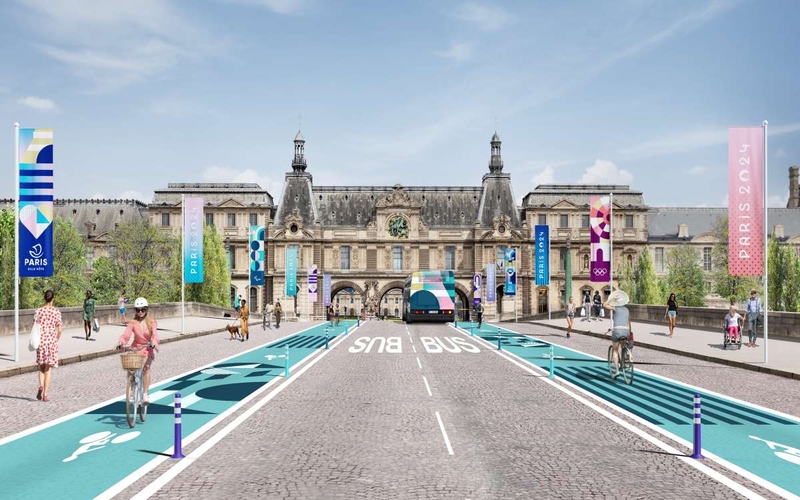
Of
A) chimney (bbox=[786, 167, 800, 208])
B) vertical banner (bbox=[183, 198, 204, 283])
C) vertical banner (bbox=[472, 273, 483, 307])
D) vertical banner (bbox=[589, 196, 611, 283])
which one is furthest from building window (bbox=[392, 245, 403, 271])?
chimney (bbox=[786, 167, 800, 208])

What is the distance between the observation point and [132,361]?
10938 mm

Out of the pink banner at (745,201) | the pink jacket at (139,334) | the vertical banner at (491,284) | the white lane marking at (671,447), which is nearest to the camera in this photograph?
the white lane marking at (671,447)

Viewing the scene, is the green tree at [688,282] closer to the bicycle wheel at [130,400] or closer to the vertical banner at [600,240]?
the vertical banner at [600,240]

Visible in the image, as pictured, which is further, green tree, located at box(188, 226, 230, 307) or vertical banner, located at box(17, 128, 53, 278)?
green tree, located at box(188, 226, 230, 307)

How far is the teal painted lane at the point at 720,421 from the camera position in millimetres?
9009

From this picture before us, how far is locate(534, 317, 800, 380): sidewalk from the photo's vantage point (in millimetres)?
20109

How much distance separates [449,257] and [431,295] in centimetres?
3319

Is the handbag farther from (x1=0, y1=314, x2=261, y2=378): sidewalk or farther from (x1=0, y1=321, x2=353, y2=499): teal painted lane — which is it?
(x1=0, y1=314, x2=261, y2=378): sidewalk

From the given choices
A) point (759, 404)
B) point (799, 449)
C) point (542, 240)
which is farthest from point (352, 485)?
point (542, 240)

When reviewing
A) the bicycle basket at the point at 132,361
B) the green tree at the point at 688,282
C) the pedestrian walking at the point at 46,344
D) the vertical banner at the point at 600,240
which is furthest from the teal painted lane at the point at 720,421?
the green tree at the point at 688,282

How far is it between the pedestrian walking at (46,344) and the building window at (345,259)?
7454 centimetres

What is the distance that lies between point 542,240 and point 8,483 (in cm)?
5527

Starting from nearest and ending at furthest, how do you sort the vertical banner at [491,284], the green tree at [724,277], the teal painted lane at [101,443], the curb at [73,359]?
the teal painted lane at [101,443]
the curb at [73,359]
the vertical banner at [491,284]
the green tree at [724,277]

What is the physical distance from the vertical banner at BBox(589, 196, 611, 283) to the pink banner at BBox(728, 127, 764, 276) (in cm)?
1689
